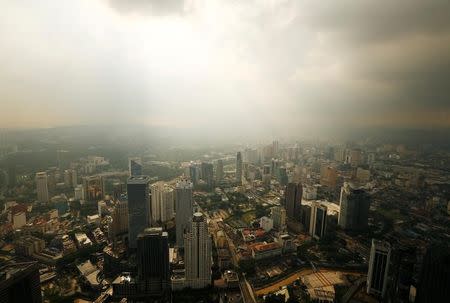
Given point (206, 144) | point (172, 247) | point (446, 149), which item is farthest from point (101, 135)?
point (446, 149)

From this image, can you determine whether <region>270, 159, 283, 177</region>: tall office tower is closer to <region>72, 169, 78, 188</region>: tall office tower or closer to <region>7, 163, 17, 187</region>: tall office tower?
<region>72, 169, 78, 188</region>: tall office tower

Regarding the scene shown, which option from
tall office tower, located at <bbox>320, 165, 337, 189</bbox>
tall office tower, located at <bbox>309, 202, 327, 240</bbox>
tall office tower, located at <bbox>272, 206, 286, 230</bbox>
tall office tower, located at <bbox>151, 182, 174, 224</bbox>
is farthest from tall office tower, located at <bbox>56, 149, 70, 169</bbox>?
tall office tower, located at <bbox>320, 165, 337, 189</bbox>

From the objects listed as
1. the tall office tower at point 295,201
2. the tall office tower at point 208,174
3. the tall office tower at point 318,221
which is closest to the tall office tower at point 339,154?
the tall office tower at point 295,201

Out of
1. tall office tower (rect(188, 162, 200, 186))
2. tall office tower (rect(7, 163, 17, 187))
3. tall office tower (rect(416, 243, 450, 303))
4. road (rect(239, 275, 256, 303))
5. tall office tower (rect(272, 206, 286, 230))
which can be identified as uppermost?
tall office tower (rect(7, 163, 17, 187))

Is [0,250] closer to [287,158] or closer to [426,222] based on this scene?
[426,222]

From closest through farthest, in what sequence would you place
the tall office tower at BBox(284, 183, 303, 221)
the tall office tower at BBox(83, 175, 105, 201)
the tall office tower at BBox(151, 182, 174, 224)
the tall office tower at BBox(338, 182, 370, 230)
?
the tall office tower at BBox(338, 182, 370, 230) → the tall office tower at BBox(151, 182, 174, 224) → the tall office tower at BBox(284, 183, 303, 221) → the tall office tower at BBox(83, 175, 105, 201)
